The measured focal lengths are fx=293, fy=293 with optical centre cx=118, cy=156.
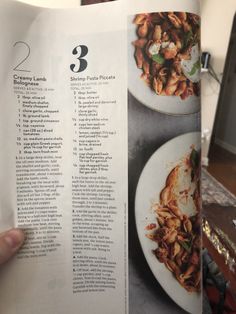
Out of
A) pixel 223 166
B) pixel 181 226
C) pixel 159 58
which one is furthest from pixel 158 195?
pixel 223 166

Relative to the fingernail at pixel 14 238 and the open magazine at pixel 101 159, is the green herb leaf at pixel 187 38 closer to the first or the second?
the open magazine at pixel 101 159

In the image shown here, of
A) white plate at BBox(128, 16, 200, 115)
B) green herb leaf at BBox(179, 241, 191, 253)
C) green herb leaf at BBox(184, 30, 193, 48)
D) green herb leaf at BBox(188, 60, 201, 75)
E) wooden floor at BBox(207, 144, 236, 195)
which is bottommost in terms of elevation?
wooden floor at BBox(207, 144, 236, 195)

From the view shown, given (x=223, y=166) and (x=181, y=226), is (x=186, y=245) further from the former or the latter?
(x=223, y=166)

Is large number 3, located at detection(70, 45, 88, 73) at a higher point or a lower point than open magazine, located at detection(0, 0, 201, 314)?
higher

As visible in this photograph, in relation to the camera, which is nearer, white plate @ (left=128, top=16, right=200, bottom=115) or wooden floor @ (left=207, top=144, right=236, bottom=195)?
white plate @ (left=128, top=16, right=200, bottom=115)

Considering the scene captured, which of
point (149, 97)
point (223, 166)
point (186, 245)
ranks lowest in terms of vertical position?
point (223, 166)

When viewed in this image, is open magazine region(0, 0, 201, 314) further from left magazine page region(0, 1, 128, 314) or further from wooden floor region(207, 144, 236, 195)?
wooden floor region(207, 144, 236, 195)

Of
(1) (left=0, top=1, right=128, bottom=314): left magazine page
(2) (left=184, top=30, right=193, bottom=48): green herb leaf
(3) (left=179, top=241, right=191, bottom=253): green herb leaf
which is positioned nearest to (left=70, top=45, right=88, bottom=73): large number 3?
(1) (left=0, top=1, right=128, bottom=314): left magazine page
